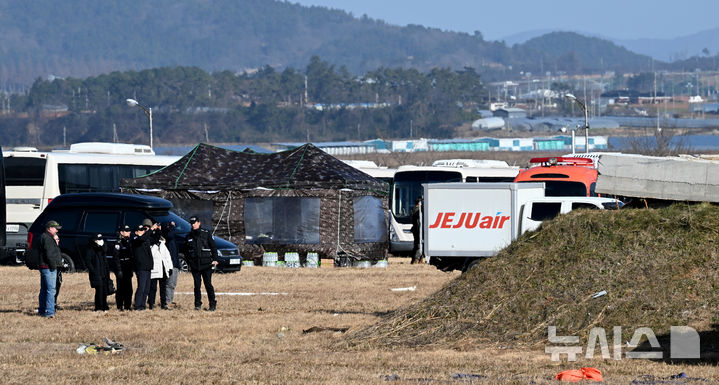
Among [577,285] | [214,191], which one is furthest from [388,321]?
[214,191]

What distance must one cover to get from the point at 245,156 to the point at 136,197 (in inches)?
229

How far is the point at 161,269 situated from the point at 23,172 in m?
13.8

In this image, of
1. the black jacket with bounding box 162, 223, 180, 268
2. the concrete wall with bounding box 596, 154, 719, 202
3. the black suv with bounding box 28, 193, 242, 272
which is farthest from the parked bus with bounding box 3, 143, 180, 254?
the concrete wall with bounding box 596, 154, 719, 202

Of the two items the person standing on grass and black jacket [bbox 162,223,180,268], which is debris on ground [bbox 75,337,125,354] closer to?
the person standing on grass

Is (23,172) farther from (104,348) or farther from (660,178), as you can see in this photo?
(660,178)

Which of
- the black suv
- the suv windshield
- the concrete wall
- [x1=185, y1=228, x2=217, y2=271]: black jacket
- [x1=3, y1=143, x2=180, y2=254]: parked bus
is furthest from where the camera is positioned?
[x1=3, y1=143, x2=180, y2=254]: parked bus

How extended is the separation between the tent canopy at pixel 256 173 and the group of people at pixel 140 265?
9.71m

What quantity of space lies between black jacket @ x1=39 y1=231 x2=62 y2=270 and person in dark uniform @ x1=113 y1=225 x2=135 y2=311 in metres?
1.08

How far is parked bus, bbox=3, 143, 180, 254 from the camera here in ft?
103

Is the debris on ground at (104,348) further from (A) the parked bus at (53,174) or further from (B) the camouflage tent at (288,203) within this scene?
(A) the parked bus at (53,174)

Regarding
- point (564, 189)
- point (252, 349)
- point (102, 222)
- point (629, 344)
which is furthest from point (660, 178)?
point (564, 189)

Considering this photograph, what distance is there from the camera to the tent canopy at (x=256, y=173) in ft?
97.6

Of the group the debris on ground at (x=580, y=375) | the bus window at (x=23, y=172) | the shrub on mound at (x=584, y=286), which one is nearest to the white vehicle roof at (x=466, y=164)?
the bus window at (x=23, y=172)

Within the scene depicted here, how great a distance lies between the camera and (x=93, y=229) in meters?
26.2
